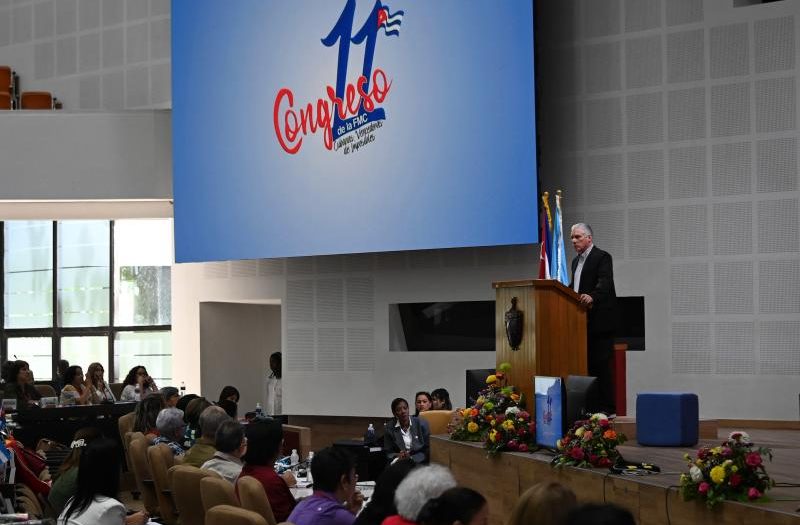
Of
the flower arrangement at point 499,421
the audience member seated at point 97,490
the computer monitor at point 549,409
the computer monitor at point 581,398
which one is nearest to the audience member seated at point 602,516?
the audience member seated at point 97,490

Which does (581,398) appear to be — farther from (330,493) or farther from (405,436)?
(405,436)

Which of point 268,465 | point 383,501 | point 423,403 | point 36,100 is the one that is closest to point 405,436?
point 423,403

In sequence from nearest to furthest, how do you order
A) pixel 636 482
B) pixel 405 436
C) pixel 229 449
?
pixel 636 482, pixel 229 449, pixel 405 436

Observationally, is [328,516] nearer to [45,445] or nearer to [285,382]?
[45,445]

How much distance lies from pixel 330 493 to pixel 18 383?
9001 mm

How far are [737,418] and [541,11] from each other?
4.71m

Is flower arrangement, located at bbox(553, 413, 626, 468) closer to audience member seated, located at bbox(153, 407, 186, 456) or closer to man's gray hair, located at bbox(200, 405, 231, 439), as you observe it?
man's gray hair, located at bbox(200, 405, 231, 439)

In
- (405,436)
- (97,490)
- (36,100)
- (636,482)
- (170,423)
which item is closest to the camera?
(97,490)

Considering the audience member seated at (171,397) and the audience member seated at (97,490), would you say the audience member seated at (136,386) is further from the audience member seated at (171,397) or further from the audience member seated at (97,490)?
the audience member seated at (97,490)

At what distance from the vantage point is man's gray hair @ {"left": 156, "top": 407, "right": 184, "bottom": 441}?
891cm

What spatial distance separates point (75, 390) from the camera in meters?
13.8

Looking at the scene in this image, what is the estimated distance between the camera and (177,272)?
15875mm

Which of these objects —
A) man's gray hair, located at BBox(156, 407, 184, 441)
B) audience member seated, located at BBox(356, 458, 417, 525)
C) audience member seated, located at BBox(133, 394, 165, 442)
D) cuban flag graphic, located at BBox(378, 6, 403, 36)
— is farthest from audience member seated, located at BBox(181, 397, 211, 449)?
audience member seated, located at BBox(356, 458, 417, 525)

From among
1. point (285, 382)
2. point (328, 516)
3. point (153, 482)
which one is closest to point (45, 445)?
point (153, 482)
